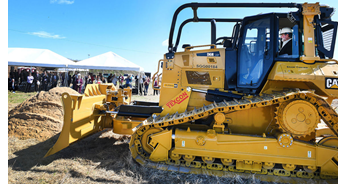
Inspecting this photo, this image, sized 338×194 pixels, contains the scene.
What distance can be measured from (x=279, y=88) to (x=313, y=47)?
3.54ft

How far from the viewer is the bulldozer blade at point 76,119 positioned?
4480 millimetres

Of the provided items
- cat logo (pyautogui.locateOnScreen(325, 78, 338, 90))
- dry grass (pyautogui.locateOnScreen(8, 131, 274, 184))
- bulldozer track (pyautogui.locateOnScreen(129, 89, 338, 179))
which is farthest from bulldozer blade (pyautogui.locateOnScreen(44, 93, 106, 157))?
cat logo (pyautogui.locateOnScreen(325, 78, 338, 90))

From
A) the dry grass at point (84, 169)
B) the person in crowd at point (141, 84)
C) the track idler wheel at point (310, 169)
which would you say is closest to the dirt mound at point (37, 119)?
the dry grass at point (84, 169)

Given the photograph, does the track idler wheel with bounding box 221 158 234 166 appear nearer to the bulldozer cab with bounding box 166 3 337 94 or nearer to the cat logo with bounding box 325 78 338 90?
the bulldozer cab with bounding box 166 3 337 94

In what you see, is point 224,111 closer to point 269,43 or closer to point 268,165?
point 268,165

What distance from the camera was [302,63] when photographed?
4.17m

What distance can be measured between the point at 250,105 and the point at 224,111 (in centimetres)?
55

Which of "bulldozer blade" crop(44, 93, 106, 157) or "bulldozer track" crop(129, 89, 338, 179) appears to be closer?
"bulldozer track" crop(129, 89, 338, 179)

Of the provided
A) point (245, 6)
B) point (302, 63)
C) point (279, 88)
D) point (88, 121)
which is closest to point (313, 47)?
point (302, 63)

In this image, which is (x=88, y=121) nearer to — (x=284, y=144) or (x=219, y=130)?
(x=219, y=130)

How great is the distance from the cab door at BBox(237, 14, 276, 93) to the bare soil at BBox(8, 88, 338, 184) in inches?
80.9

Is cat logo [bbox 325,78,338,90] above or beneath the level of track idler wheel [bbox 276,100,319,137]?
above

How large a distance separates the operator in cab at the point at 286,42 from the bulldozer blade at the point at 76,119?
16.1ft

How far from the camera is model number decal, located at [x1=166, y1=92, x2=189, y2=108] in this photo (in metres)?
4.74
